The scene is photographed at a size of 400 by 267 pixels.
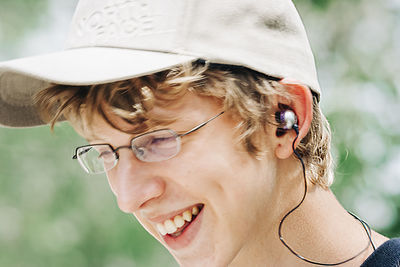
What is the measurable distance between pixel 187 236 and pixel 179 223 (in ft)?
0.18

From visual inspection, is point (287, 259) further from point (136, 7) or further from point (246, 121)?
point (136, 7)

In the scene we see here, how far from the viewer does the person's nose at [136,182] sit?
1.83 metres

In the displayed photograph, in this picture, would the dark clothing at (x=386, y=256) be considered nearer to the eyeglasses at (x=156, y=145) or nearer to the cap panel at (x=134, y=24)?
the eyeglasses at (x=156, y=145)

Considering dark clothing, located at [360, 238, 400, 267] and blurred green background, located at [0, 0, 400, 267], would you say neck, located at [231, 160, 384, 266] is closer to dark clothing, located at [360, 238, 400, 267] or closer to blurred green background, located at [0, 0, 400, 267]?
dark clothing, located at [360, 238, 400, 267]

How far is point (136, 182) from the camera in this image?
183 cm

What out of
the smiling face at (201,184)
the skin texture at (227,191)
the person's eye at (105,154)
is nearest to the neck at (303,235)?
the skin texture at (227,191)

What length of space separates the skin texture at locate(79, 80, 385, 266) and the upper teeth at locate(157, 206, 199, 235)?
4cm

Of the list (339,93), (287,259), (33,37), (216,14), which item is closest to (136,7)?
(216,14)

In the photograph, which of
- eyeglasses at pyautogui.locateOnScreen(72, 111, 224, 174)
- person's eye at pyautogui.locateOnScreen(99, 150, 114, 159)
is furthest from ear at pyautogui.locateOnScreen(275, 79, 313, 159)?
person's eye at pyautogui.locateOnScreen(99, 150, 114, 159)

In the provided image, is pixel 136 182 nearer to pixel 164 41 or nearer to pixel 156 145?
pixel 156 145

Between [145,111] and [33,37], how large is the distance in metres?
6.55

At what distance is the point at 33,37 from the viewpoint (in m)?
7.82

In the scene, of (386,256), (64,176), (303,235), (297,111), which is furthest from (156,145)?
(64,176)

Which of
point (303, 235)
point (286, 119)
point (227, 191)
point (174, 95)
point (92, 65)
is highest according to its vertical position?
point (92, 65)
